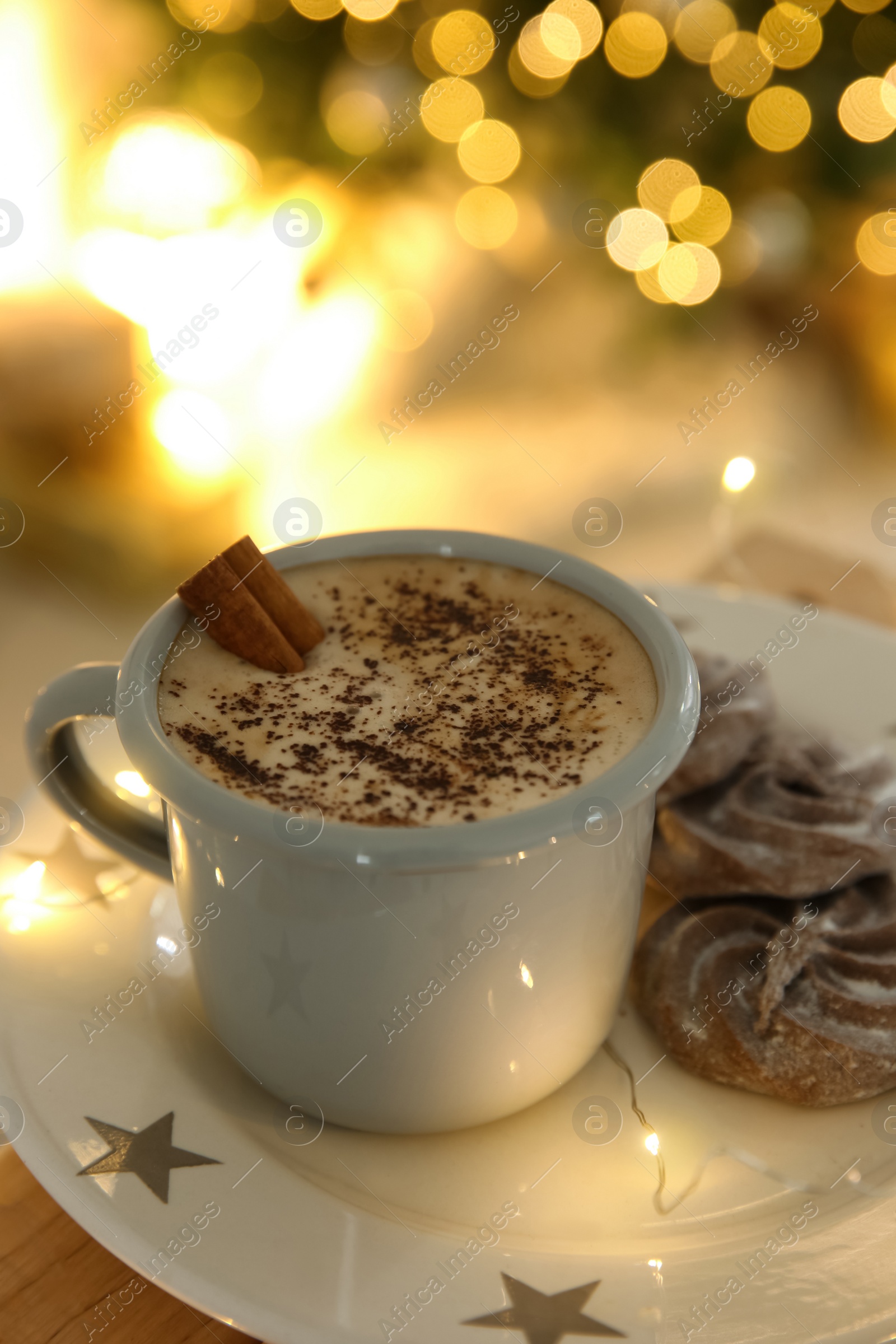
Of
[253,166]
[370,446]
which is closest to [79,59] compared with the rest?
[253,166]

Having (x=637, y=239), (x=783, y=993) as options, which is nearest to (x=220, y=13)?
(x=637, y=239)

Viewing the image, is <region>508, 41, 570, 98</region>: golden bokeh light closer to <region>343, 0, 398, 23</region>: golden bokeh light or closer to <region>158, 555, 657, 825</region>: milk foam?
<region>343, 0, 398, 23</region>: golden bokeh light

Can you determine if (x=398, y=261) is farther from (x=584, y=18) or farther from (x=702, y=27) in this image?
(x=702, y=27)

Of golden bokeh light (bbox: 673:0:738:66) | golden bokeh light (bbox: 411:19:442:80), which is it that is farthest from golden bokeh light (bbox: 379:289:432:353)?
golden bokeh light (bbox: 673:0:738:66)

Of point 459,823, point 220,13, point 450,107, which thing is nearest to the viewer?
point 459,823

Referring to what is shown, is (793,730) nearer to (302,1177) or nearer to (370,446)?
(302,1177)

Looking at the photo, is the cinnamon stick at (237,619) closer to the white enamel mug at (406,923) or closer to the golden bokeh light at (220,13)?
the white enamel mug at (406,923)

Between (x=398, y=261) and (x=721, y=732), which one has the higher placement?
(x=398, y=261)
